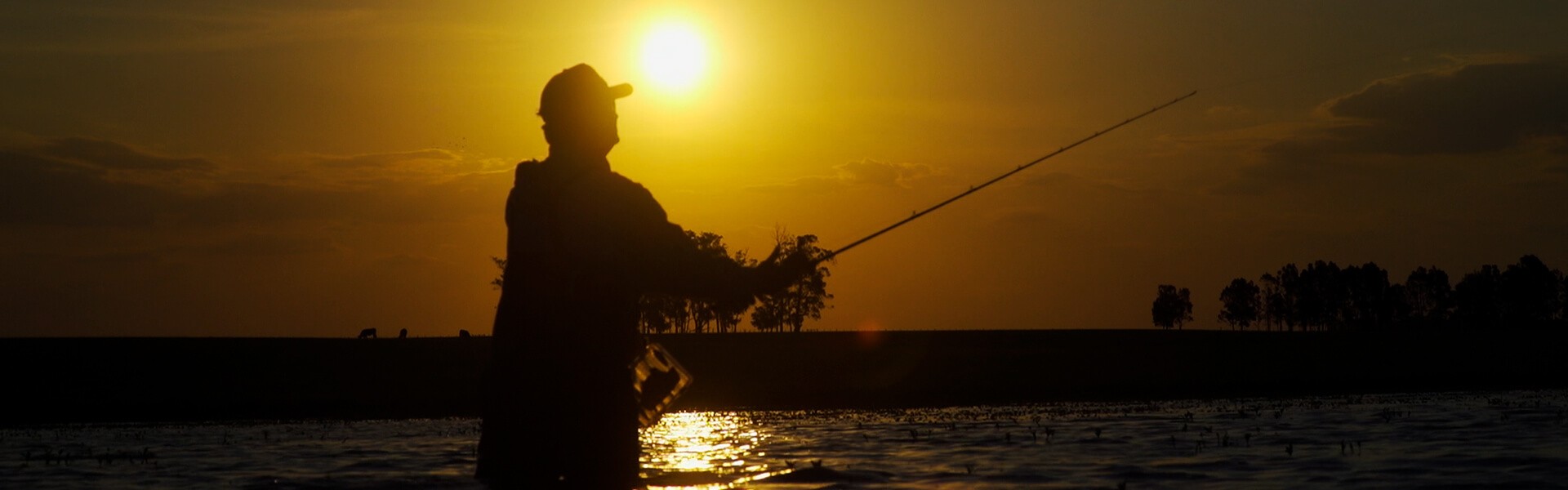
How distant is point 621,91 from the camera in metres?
6.76

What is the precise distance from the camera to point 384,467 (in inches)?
594

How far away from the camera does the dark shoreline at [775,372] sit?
38.9 m

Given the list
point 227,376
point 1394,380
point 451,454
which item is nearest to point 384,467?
point 451,454

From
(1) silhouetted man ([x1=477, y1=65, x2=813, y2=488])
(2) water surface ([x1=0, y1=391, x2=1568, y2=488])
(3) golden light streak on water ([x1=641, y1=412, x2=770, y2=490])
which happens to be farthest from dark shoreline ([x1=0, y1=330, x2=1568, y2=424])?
(1) silhouetted man ([x1=477, y1=65, x2=813, y2=488])

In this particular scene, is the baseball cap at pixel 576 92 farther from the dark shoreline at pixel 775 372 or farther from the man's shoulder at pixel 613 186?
the dark shoreline at pixel 775 372

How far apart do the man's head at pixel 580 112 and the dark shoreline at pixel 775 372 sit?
2927cm

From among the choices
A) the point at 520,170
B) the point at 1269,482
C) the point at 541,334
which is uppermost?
the point at 520,170

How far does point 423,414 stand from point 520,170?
29816 mm

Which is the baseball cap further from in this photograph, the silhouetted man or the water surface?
the water surface

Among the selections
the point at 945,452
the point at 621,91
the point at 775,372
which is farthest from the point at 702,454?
the point at 775,372

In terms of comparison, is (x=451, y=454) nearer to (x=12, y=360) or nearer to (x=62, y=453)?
(x=62, y=453)

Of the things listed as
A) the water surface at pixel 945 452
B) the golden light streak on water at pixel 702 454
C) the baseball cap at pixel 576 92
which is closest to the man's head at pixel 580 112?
the baseball cap at pixel 576 92

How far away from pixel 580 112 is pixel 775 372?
4083 cm

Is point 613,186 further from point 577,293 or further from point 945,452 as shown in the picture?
point 945,452
